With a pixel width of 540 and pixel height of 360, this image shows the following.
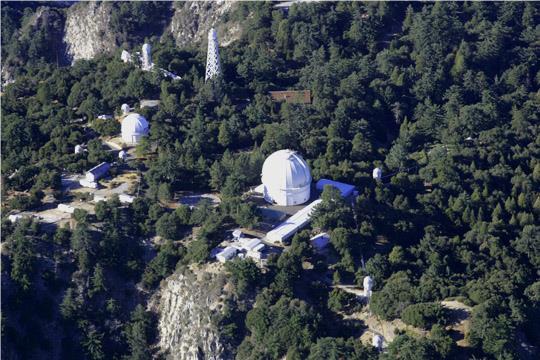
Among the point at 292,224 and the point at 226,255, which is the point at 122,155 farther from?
the point at 226,255

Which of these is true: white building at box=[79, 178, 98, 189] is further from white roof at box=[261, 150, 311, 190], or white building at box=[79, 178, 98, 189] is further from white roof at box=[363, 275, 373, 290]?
white roof at box=[363, 275, 373, 290]

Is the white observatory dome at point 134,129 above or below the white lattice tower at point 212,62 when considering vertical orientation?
below

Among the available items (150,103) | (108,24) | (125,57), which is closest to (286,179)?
(150,103)

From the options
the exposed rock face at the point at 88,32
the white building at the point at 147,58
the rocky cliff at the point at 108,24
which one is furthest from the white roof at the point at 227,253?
the exposed rock face at the point at 88,32

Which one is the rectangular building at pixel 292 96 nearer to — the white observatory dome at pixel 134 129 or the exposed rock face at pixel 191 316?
the white observatory dome at pixel 134 129

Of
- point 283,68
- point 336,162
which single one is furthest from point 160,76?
point 336,162

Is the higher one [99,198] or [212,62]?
[212,62]

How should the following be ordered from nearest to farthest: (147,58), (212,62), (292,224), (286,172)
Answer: (292,224) → (286,172) → (212,62) → (147,58)

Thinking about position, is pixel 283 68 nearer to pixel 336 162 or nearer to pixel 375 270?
pixel 336 162
